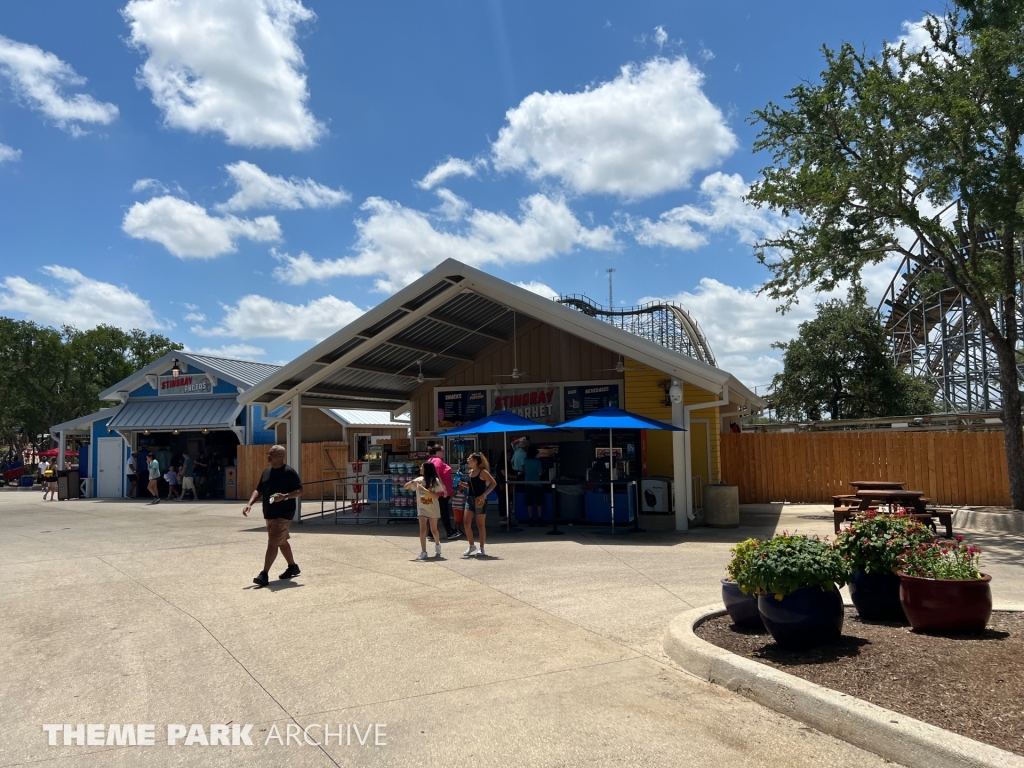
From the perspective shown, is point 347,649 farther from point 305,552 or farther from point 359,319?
point 359,319

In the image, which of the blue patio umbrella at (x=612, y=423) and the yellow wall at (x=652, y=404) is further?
the yellow wall at (x=652, y=404)

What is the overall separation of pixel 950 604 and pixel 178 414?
2614 centimetres

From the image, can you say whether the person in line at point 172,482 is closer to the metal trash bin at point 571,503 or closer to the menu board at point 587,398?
the menu board at point 587,398

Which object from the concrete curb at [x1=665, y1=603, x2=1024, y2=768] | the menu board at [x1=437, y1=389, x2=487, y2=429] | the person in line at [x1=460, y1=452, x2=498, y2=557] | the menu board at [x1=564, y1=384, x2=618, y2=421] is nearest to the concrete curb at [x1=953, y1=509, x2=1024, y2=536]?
the menu board at [x1=564, y1=384, x2=618, y2=421]

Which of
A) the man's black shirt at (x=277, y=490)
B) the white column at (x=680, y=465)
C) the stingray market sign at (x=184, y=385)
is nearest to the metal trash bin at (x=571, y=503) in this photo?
the white column at (x=680, y=465)

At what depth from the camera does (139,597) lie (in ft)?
29.0

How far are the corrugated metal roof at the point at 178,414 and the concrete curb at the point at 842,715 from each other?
22955 mm

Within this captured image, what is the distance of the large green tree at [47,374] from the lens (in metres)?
47.2

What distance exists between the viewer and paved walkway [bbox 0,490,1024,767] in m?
4.36

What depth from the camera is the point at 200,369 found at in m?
27.7

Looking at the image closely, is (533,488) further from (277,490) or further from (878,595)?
(878,595)

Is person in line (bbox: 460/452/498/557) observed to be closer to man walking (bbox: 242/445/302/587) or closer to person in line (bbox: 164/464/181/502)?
man walking (bbox: 242/445/302/587)

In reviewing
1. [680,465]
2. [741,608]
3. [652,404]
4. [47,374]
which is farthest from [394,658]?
[47,374]

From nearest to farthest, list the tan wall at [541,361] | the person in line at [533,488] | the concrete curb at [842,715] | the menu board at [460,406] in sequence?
the concrete curb at [842,715]
the person in line at [533,488]
the tan wall at [541,361]
the menu board at [460,406]
